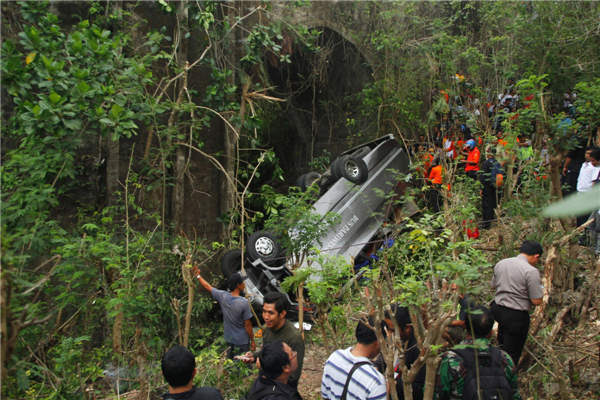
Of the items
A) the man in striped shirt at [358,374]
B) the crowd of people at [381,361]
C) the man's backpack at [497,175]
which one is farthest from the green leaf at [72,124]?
the man's backpack at [497,175]

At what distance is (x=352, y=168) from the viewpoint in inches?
331

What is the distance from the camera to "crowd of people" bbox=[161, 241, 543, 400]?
2.82 meters

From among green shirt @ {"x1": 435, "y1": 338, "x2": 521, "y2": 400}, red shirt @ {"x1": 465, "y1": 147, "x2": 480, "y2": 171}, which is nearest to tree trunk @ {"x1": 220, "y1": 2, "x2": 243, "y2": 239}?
red shirt @ {"x1": 465, "y1": 147, "x2": 480, "y2": 171}

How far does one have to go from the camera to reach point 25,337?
3887mm

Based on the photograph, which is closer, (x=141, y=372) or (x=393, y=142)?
(x=141, y=372)

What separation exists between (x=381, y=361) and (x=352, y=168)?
4699 mm

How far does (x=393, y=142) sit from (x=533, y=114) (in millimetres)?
3870

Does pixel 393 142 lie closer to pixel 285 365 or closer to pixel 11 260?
pixel 285 365

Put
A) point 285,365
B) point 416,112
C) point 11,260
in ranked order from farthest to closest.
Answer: point 416,112
point 285,365
point 11,260

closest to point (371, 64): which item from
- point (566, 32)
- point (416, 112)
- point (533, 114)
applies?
point (416, 112)

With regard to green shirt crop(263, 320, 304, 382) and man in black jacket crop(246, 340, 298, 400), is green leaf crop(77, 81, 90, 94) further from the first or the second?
man in black jacket crop(246, 340, 298, 400)

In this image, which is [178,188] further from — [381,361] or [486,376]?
[486,376]

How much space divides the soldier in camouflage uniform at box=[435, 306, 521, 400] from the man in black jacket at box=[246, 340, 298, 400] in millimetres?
1063

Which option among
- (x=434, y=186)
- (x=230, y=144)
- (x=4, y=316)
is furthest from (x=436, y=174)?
(x=4, y=316)
